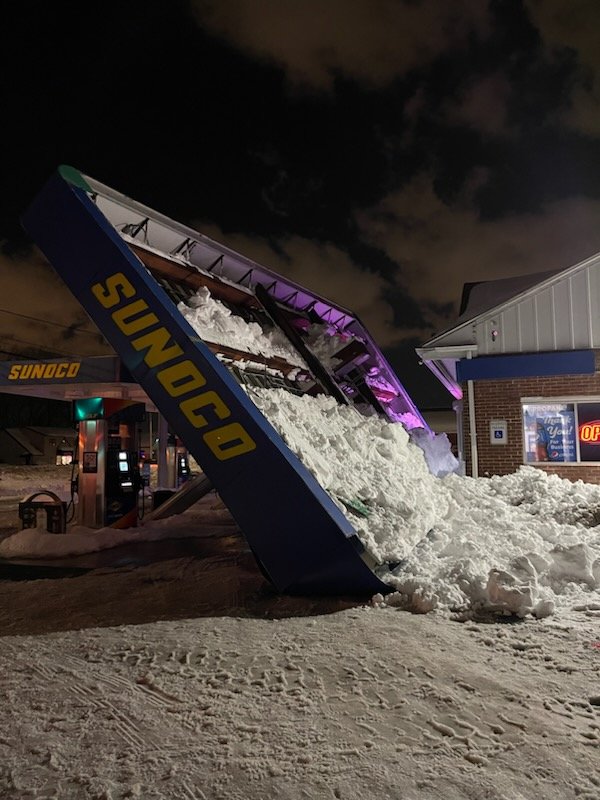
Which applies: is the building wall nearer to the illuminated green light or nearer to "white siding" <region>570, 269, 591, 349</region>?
"white siding" <region>570, 269, 591, 349</region>

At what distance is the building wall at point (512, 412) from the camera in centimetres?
1065

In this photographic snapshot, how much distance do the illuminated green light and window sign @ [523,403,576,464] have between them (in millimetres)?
8484

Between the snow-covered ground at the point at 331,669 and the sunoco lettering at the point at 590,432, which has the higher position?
the sunoco lettering at the point at 590,432

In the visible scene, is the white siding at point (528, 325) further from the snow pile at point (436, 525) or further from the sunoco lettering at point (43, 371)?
the sunoco lettering at point (43, 371)

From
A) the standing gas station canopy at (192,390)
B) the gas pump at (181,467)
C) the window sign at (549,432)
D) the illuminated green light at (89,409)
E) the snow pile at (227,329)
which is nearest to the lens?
the standing gas station canopy at (192,390)

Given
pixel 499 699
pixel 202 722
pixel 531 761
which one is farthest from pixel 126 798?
pixel 499 699

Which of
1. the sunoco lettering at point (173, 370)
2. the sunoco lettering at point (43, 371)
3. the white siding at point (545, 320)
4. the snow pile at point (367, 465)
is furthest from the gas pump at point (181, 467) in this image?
the sunoco lettering at point (173, 370)

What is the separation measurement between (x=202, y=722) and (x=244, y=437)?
2.56 metres

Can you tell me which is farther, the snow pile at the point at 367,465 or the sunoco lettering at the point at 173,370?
the snow pile at the point at 367,465

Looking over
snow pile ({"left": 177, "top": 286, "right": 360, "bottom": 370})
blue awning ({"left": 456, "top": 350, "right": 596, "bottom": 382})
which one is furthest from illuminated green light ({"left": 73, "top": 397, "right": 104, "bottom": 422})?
blue awning ({"left": 456, "top": 350, "right": 596, "bottom": 382})

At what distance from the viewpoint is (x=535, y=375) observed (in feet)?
35.7

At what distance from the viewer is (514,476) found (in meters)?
9.31

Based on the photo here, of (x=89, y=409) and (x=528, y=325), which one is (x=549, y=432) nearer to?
(x=528, y=325)

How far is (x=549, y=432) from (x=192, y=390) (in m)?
8.40
